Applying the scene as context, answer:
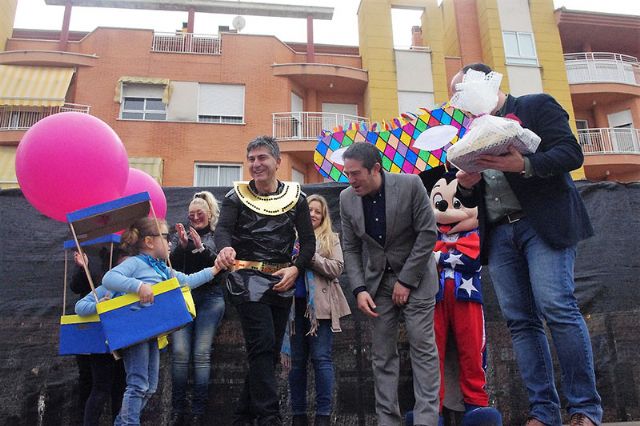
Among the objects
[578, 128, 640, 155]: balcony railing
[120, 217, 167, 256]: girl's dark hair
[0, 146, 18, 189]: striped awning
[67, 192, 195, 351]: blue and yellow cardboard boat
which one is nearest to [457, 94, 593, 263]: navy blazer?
[67, 192, 195, 351]: blue and yellow cardboard boat

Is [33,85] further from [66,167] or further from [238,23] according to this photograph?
[66,167]

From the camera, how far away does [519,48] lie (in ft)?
65.5

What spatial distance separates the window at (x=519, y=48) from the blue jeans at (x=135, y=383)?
2023 cm

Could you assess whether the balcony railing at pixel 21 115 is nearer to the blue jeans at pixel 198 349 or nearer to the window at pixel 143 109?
the window at pixel 143 109

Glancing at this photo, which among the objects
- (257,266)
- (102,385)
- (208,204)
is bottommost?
(102,385)

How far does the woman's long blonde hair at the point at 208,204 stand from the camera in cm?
435

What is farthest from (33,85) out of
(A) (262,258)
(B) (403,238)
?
(B) (403,238)

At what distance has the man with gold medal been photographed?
2895 millimetres

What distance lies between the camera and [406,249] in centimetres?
309

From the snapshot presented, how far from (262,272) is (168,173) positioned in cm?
1430

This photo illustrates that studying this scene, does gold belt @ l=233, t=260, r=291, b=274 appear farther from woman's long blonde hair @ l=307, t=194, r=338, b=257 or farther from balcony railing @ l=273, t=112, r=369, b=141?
balcony railing @ l=273, t=112, r=369, b=141

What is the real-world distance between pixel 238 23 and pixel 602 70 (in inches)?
626

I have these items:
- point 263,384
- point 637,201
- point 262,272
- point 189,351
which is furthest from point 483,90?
point 637,201

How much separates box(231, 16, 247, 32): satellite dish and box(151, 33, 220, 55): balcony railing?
1.78 metres
